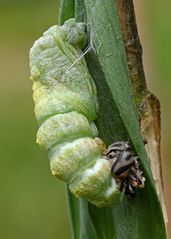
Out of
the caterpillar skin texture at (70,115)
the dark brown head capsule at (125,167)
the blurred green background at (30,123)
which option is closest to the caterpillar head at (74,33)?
the caterpillar skin texture at (70,115)

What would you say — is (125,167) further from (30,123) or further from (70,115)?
(30,123)

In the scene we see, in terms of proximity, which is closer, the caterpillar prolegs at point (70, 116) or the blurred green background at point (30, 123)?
the caterpillar prolegs at point (70, 116)

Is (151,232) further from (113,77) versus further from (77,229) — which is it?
(113,77)

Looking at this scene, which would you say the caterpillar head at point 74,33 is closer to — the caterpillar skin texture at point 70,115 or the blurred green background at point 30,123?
the caterpillar skin texture at point 70,115

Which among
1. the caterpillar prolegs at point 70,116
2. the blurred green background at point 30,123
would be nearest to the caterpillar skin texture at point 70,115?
the caterpillar prolegs at point 70,116

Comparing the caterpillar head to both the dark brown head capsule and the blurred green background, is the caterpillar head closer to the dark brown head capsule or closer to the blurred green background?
the dark brown head capsule

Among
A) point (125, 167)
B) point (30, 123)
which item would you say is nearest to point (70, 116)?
point (125, 167)

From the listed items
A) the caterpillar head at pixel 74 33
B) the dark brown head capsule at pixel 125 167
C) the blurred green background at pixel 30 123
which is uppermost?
the caterpillar head at pixel 74 33

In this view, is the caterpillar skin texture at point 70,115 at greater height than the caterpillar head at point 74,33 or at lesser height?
lesser
